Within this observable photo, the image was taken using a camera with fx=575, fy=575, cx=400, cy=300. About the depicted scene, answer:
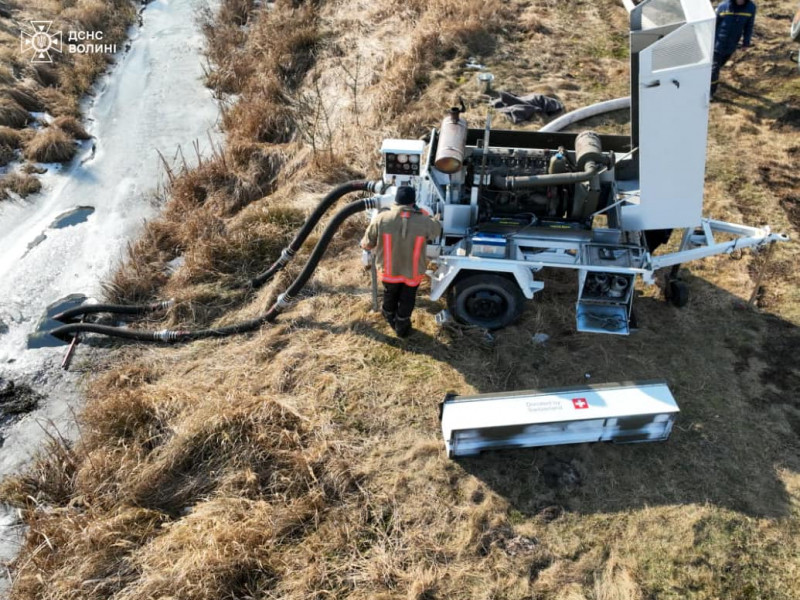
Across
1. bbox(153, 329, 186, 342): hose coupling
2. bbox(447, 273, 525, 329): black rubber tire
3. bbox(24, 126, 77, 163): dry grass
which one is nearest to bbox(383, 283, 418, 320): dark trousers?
bbox(447, 273, 525, 329): black rubber tire

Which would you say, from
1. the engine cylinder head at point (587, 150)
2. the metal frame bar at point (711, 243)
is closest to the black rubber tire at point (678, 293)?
the metal frame bar at point (711, 243)

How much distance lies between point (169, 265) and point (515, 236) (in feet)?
15.5

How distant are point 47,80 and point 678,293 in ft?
39.9

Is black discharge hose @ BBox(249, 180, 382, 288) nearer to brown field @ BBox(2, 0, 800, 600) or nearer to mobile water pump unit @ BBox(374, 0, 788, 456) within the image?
brown field @ BBox(2, 0, 800, 600)

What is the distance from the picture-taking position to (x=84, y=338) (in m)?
6.85

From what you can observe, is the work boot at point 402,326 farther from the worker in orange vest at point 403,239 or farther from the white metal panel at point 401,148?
the white metal panel at point 401,148

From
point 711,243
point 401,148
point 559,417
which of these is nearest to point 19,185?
point 401,148

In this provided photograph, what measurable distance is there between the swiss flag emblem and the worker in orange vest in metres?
1.79

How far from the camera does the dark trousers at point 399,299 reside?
18.4ft

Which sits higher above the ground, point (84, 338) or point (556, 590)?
point (84, 338)

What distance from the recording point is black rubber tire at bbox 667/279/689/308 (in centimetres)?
614

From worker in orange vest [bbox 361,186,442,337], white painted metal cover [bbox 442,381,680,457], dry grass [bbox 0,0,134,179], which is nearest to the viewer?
white painted metal cover [bbox 442,381,680,457]

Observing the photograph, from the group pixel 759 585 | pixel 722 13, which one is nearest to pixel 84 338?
pixel 759 585

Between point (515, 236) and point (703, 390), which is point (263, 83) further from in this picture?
point (703, 390)
